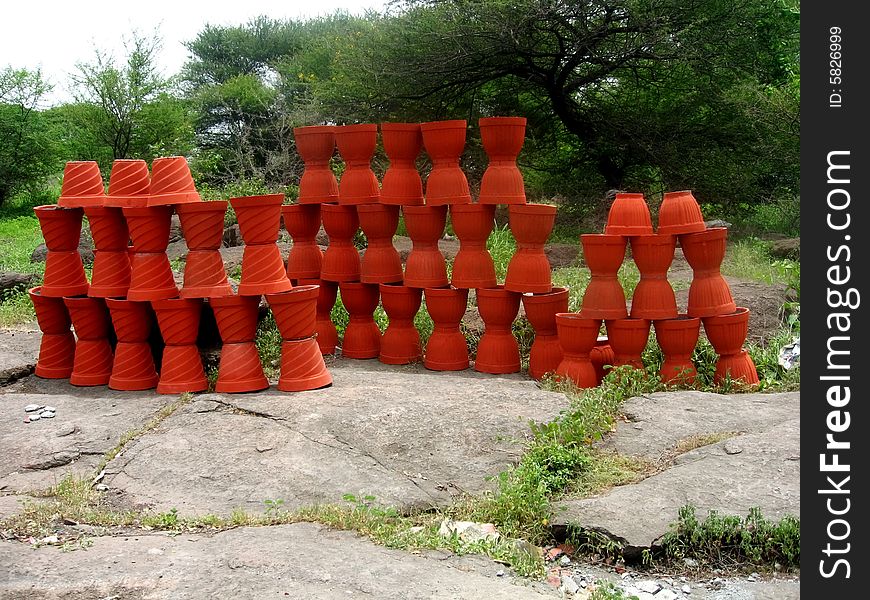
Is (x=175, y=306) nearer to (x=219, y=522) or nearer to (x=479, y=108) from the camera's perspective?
(x=219, y=522)

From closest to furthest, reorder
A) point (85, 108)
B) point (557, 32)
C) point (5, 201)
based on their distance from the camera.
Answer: point (557, 32) → point (85, 108) → point (5, 201)

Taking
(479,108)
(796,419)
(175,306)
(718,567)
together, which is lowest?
(718,567)

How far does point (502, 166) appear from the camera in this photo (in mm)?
5914

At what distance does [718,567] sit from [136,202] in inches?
148

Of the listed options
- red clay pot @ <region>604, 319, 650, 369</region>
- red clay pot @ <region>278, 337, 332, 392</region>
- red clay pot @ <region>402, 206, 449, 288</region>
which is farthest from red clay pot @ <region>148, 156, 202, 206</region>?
red clay pot @ <region>604, 319, 650, 369</region>

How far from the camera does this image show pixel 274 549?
3.30 metres

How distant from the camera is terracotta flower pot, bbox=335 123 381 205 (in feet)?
20.5

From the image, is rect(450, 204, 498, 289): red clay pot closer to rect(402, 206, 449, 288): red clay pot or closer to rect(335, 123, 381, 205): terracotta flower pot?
rect(402, 206, 449, 288): red clay pot

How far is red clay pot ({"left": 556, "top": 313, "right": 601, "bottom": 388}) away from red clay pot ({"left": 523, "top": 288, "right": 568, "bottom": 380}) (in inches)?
8.6

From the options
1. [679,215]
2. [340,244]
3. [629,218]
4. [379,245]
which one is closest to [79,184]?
[340,244]

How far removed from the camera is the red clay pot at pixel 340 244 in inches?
252

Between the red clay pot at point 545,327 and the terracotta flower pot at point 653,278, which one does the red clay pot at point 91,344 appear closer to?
the red clay pot at point 545,327

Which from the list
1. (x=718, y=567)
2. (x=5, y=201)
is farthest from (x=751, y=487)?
(x=5, y=201)

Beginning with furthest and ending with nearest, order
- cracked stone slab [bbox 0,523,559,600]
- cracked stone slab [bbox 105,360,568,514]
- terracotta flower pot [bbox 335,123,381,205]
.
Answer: terracotta flower pot [bbox 335,123,381,205] < cracked stone slab [bbox 105,360,568,514] < cracked stone slab [bbox 0,523,559,600]
